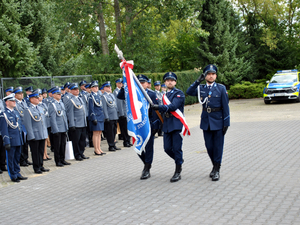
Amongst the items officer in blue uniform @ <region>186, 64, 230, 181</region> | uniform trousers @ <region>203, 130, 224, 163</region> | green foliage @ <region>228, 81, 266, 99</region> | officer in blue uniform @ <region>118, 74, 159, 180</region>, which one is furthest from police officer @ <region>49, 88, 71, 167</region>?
green foliage @ <region>228, 81, 266, 99</region>

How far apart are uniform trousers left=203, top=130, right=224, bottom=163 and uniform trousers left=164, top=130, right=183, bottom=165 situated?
556 mm

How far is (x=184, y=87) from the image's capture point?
28.3 m

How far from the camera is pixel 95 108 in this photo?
10570mm

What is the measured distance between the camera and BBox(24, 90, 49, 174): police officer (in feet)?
27.3

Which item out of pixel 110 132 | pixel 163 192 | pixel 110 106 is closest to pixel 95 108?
pixel 110 106

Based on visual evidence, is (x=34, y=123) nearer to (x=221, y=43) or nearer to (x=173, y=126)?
(x=173, y=126)

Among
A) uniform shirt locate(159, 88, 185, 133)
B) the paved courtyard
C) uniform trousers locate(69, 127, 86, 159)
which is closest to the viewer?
the paved courtyard

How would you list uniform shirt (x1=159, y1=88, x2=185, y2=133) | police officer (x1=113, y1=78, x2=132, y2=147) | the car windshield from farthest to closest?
the car windshield
police officer (x1=113, y1=78, x2=132, y2=147)
uniform shirt (x1=159, y1=88, x2=185, y2=133)

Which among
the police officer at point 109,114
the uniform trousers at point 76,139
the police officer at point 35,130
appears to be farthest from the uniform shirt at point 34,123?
the police officer at point 109,114

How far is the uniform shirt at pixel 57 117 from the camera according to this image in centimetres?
905

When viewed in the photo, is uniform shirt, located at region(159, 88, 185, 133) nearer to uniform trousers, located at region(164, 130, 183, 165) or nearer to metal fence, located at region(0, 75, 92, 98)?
uniform trousers, located at region(164, 130, 183, 165)

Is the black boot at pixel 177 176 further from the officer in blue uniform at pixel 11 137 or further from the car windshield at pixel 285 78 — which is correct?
the car windshield at pixel 285 78

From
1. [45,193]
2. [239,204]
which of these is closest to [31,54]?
[45,193]

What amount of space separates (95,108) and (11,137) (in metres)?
3.04
